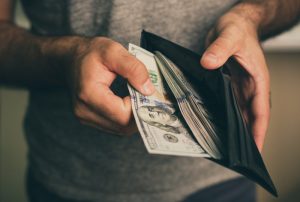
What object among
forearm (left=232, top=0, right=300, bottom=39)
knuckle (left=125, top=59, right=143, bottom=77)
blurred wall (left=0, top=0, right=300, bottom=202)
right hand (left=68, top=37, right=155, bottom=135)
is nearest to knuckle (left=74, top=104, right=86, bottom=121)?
right hand (left=68, top=37, right=155, bottom=135)

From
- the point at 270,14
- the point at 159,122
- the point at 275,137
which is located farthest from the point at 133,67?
the point at 275,137

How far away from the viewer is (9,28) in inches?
33.8

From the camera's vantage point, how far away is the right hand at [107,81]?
1.81 ft

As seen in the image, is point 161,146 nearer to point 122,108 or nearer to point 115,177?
point 122,108

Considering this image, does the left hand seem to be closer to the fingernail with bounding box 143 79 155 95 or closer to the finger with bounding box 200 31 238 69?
the finger with bounding box 200 31 238 69

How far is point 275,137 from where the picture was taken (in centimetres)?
177

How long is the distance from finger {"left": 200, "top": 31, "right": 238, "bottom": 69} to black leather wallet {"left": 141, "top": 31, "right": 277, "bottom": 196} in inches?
0.6

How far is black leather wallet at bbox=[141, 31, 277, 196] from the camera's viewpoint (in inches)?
19.5

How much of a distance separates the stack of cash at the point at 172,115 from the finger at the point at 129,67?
0.07ft

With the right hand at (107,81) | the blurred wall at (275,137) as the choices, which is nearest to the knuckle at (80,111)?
the right hand at (107,81)

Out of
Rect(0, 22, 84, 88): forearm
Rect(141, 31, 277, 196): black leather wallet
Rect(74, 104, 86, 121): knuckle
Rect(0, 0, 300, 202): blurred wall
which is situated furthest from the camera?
Rect(0, 0, 300, 202): blurred wall

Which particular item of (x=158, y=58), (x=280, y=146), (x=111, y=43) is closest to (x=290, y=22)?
(x=158, y=58)

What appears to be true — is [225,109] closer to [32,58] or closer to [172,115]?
[172,115]

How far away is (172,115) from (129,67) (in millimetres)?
133
